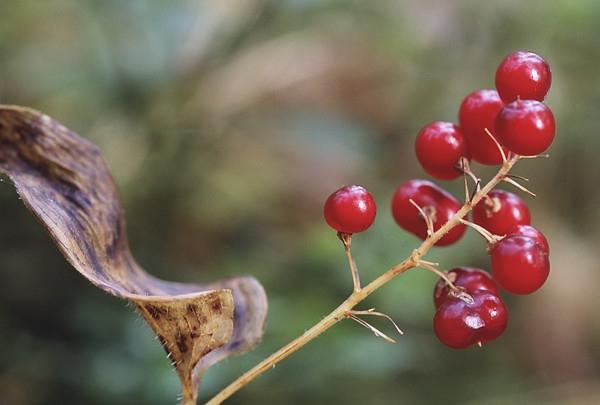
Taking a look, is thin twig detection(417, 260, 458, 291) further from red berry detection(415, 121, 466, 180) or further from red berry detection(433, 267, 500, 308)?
red berry detection(415, 121, 466, 180)

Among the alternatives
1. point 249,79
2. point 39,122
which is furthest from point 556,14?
point 39,122

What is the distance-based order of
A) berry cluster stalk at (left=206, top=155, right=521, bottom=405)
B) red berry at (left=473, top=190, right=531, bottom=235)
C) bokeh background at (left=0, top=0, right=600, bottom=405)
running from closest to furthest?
berry cluster stalk at (left=206, top=155, right=521, bottom=405), red berry at (left=473, top=190, right=531, bottom=235), bokeh background at (left=0, top=0, right=600, bottom=405)

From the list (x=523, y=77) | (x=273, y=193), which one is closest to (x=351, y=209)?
(x=523, y=77)

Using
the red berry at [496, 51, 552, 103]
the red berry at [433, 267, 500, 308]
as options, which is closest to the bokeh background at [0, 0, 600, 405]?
the red berry at [433, 267, 500, 308]

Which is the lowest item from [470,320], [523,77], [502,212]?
[470,320]

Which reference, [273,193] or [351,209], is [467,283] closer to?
[351,209]

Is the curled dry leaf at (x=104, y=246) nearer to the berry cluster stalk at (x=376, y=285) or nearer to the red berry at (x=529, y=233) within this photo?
the berry cluster stalk at (x=376, y=285)
